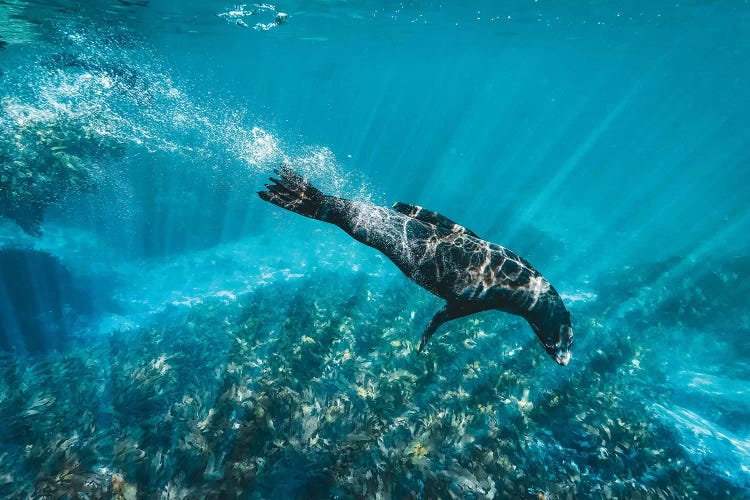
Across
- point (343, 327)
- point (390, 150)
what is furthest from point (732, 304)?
point (390, 150)

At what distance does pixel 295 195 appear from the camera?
3.38 m

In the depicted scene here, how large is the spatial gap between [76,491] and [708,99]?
8343 cm

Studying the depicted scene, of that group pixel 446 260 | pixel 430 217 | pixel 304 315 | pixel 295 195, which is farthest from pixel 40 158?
pixel 446 260

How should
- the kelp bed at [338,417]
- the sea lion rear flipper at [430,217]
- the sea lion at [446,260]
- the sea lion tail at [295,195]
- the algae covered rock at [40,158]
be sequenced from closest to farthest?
1. the sea lion tail at [295,195]
2. the sea lion at [446,260]
3. the sea lion rear flipper at [430,217]
4. the kelp bed at [338,417]
5. the algae covered rock at [40,158]

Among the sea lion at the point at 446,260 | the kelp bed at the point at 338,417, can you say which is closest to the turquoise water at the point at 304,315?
the kelp bed at the point at 338,417

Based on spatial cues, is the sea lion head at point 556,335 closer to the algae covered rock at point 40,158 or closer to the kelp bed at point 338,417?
the kelp bed at point 338,417

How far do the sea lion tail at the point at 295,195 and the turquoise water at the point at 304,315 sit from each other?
393 cm

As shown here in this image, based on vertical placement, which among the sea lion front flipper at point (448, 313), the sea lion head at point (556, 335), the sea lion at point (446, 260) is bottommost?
the sea lion front flipper at point (448, 313)

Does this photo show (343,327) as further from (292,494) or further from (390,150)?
(390,150)

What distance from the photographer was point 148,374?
816 cm

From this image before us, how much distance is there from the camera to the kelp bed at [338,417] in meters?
4.77

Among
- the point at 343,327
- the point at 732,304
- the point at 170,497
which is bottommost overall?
the point at 343,327

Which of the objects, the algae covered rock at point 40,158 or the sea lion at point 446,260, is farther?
the algae covered rock at point 40,158

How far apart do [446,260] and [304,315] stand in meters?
8.19
